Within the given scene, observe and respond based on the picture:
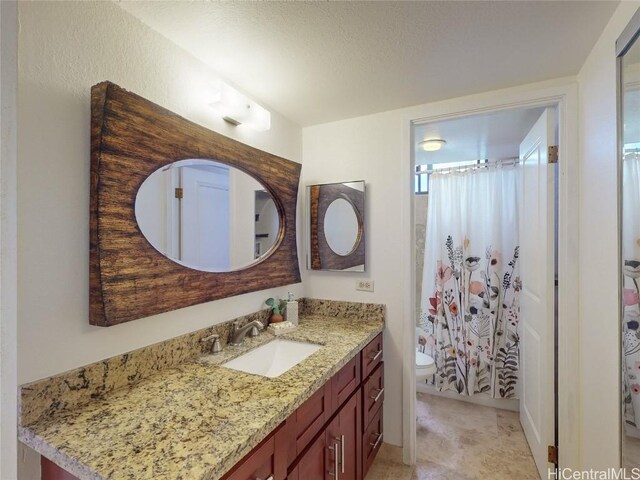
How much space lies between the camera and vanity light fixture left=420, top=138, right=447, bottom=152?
249 cm

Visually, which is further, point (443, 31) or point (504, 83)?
point (504, 83)

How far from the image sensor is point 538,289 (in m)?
1.85

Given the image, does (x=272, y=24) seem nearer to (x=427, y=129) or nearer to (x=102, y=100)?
(x=102, y=100)

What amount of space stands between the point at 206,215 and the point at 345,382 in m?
1.03

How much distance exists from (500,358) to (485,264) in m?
0.79

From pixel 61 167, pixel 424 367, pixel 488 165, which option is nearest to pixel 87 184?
pixel 61 167

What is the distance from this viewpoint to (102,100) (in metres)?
1.03

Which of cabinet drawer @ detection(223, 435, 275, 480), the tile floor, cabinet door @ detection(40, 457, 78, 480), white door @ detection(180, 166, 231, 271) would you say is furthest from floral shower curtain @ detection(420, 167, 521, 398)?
cabinet door @ detection(40, 457, 78, 480)

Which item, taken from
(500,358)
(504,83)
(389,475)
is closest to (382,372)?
(389,475)

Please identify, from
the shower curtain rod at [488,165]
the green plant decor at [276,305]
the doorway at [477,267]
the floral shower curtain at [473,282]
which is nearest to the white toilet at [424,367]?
the doorway at [477,267]

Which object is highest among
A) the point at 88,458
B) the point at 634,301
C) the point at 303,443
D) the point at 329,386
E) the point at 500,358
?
the point at 634,301

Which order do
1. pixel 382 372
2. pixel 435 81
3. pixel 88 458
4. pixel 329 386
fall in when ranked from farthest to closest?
pixel 382 372 → pixel 435 81 → pixel 329 386 → pixel 88 458

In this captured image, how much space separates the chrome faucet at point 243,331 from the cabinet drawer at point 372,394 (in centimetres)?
66

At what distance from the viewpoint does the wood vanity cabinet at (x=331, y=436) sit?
0.95 meters
